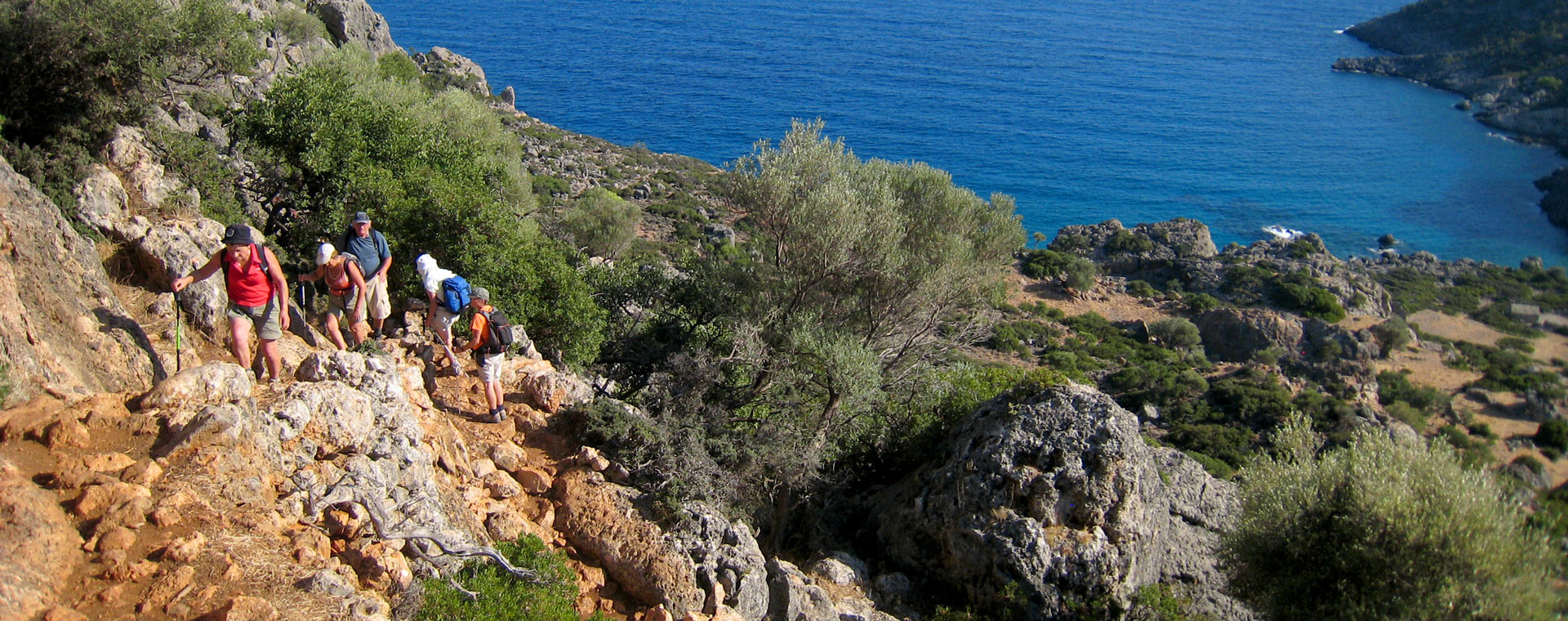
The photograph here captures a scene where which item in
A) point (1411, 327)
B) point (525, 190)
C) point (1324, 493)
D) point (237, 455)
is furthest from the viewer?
point (1411, 327)

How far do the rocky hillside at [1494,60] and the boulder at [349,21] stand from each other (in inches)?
3683

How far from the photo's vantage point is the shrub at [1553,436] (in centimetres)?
3219

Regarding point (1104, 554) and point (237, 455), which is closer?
point (237, 455)

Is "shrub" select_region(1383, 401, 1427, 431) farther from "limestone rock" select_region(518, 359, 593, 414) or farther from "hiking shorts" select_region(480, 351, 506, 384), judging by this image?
"hiking shorts" select_region(480, 351, 506, 384)

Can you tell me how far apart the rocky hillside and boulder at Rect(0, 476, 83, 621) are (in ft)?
300

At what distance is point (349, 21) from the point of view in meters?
56.5

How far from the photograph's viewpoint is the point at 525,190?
3103 centimetres

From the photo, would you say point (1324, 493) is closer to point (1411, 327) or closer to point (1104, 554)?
point (1104, 554)

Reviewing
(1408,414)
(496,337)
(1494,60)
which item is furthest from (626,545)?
(1494,60)

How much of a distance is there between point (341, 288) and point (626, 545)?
467 cm

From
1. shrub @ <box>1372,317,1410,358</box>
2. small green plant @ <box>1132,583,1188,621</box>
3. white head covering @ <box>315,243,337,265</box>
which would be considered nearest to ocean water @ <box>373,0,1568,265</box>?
shrub @ <box>1372,317,1410,358</box>

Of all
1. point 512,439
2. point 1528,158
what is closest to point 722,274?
point 512,439

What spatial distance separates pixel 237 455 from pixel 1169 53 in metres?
136

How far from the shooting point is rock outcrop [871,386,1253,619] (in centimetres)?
1139
